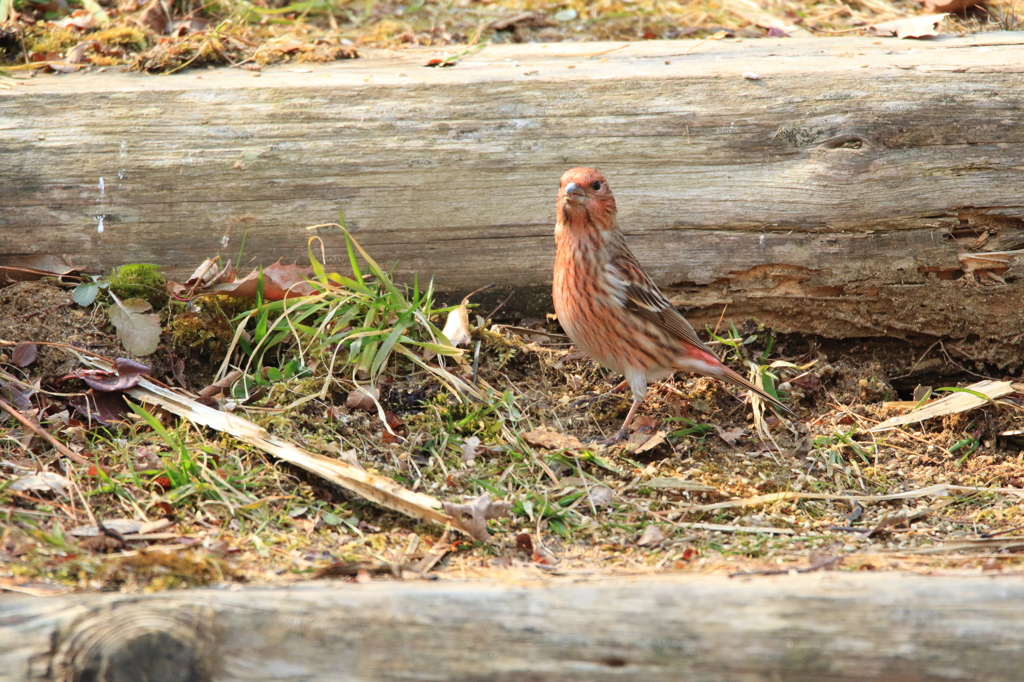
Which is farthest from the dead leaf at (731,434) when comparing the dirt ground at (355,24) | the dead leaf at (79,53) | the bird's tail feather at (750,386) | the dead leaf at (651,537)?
the dead leaf at (79,53)

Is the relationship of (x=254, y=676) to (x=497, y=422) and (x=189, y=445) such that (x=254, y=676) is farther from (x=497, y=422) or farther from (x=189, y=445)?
(x=497, y=422)

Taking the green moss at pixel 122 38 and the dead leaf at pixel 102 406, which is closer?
A: the dead leaf at pixel 102 406

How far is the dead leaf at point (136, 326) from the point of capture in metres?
4.50

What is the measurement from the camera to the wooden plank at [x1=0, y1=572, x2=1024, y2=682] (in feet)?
7.92

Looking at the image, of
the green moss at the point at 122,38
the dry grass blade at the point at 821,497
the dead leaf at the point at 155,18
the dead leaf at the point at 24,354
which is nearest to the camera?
the dry grass blade at the point at 821,497

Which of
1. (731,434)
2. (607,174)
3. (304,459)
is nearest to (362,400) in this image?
(304,459)

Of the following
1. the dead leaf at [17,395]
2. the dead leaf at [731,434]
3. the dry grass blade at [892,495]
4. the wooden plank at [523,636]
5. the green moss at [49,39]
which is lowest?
the dry grass blade at [892,495]

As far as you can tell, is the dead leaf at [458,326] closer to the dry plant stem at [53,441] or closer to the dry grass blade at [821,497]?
the dry grass blade at [821,497]

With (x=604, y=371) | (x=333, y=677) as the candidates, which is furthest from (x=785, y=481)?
(x=333, y=677)

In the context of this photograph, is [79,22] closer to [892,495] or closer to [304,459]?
[304,459]

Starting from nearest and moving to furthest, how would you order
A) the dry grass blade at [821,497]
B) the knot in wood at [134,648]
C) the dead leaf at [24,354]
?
1. the knot in wood at [134,648]
2. the dry grass blade at [821,497]
3. the dead leaf at [24,354]

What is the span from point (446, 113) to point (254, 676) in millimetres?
3408

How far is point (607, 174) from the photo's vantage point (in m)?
5.00

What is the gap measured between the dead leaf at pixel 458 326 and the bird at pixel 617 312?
509 millimetres
